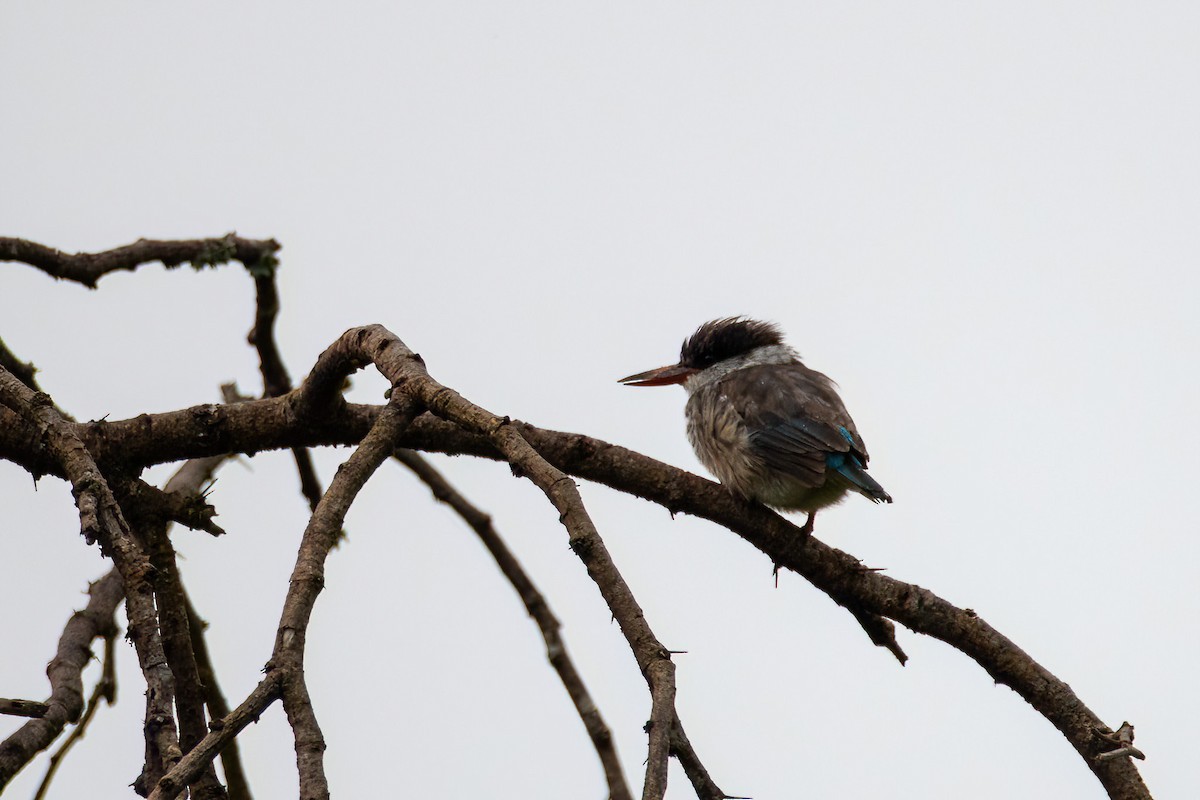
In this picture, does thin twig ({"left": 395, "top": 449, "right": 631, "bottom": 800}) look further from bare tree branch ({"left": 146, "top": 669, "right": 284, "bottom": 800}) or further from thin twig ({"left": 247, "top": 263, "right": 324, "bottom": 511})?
bare tree branch ({"left": 146, "top": 669, "right": 284, "bottom": 800})

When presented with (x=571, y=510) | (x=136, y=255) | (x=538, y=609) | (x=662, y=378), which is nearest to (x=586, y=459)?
(x=571, y=510)

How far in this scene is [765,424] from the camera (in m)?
4.40

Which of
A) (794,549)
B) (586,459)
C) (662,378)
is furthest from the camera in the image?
(662,378)

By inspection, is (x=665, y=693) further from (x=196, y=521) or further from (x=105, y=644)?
(x=105, y=644)

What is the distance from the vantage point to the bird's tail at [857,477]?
4129 millimetres

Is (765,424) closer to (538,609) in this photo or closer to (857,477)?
(857,477)

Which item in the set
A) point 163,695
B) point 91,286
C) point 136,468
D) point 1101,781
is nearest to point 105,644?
point 136,468

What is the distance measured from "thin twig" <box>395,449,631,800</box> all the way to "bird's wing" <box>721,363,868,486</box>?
0.89m

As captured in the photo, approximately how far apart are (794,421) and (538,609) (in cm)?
108

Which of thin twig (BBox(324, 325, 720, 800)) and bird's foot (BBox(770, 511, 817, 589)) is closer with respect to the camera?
thin twig (BBox(324, 325, 720, 800))

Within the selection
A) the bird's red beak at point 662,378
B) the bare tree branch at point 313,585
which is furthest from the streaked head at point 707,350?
the bare tree branch at point 313,585

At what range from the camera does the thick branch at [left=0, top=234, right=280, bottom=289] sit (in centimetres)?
373

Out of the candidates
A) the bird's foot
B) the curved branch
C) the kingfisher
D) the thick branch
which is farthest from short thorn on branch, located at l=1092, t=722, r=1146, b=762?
the thick branch

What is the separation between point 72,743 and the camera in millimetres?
3234
